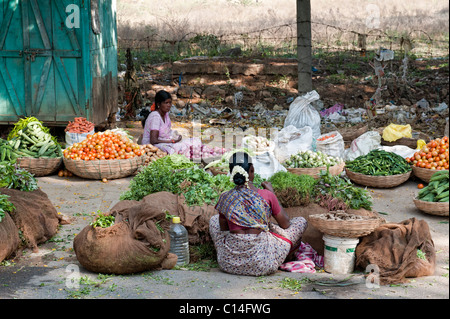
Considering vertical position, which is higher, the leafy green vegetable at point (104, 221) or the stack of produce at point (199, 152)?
the stack of produce at point (199, 152)

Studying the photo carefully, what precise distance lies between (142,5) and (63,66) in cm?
2201

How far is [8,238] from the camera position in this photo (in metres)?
4.73

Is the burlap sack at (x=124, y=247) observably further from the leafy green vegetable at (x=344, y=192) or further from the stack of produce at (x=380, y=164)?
the stack of produce at (x=380, y=164)

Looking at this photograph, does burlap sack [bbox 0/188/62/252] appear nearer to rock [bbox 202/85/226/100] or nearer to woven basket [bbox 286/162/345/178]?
woven basket [bbox 286/162/345/178]

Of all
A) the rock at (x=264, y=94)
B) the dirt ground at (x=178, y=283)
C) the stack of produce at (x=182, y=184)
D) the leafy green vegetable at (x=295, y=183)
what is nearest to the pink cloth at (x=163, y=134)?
the stack of produce at (x=182, y=184)

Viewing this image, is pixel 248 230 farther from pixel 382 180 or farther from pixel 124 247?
pixel 382 180

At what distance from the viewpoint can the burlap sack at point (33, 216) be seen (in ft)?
16.8

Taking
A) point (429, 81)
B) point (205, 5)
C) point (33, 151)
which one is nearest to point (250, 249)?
point (33, 151)

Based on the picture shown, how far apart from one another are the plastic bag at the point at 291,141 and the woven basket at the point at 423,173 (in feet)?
5.19

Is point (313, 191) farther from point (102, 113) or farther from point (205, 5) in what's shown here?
point (205, 5)

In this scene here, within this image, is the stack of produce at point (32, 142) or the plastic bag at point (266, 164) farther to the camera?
the stack of produce at point (32, 142)

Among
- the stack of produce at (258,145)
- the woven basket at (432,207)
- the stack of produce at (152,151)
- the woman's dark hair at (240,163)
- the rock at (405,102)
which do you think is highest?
the rock at (405,102)

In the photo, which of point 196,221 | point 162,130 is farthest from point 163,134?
point 196,221

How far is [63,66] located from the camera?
9430mm
